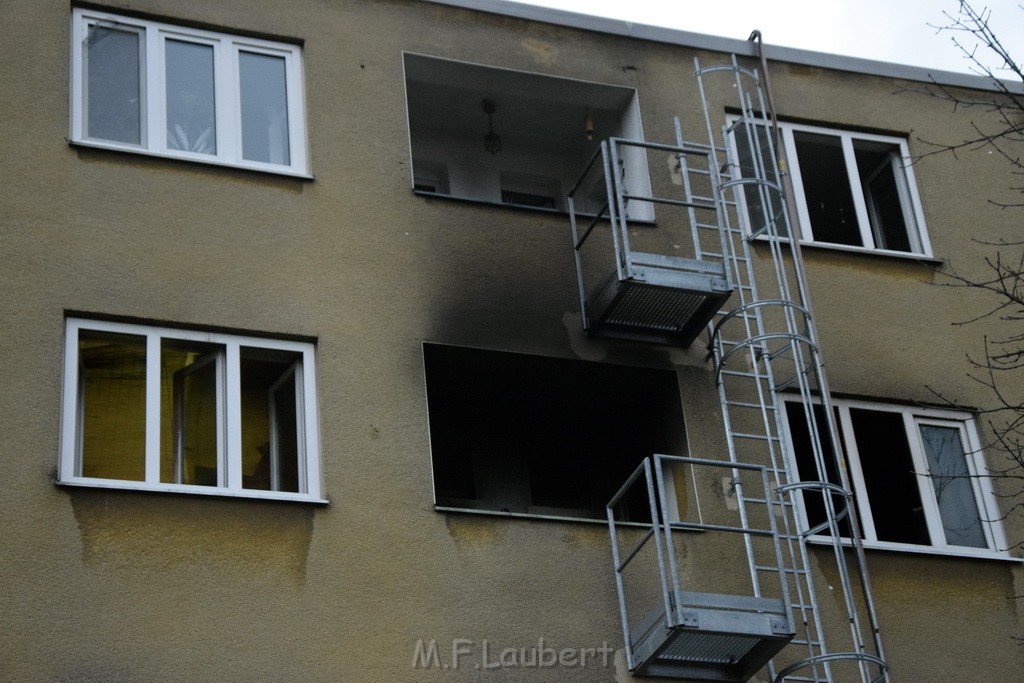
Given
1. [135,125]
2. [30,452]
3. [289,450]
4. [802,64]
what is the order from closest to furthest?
[30,452], [289,450], [135,125], [802,64]

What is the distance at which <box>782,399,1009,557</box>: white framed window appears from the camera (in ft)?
42.4

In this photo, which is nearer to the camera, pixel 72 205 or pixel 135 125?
pixel 72 205

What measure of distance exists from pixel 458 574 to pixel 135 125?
4.52 metres

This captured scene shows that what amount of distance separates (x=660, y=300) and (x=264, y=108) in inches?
144

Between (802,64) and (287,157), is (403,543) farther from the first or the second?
(802,64)

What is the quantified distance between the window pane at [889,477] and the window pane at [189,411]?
534 cm

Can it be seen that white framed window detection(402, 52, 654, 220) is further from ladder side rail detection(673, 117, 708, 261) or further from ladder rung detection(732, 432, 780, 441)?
ladder rung detection(732, 432, 780, 441)

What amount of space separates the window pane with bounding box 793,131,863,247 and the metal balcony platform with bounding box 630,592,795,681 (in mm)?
5074

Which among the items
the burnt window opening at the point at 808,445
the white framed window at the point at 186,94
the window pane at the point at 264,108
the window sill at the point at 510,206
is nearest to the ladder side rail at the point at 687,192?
the window sill at the point at 510,206

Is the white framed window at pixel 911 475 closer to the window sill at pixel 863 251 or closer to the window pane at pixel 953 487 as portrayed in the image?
the window pane at pixel 953 487

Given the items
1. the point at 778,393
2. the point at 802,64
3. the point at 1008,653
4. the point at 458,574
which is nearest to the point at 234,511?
the point at 458,574

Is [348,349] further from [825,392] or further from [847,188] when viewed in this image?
[847,188]

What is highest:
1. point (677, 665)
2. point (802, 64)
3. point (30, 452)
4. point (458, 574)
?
point (802, 64)

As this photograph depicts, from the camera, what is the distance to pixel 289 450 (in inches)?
461
